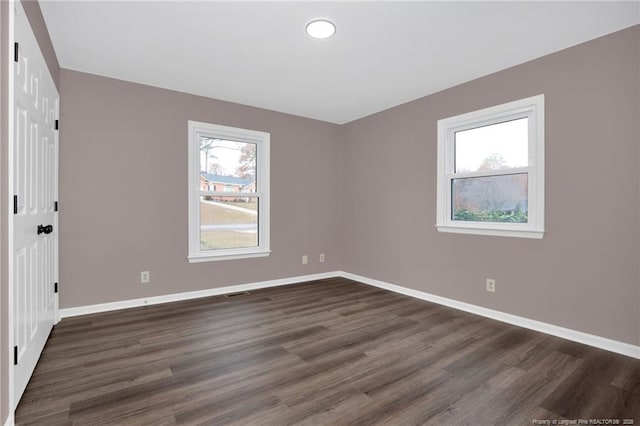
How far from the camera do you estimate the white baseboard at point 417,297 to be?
253 centimetres

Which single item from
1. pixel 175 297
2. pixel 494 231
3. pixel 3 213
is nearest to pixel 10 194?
pixel 3 213

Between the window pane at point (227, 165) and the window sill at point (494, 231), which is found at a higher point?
the window pane at point (227, 165)

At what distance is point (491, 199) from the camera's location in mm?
3340

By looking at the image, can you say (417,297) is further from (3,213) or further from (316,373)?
(3,213)

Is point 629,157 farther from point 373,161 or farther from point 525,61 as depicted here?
point 373,161

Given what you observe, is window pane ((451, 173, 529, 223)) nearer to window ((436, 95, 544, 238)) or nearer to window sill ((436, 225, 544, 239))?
window ((436, 95, 544, 238))

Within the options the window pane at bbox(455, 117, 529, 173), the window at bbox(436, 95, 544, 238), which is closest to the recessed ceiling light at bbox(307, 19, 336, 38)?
the window at bbox(436, 95, 544, 238)

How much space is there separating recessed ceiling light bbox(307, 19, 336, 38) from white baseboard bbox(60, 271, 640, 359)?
9.68 ft

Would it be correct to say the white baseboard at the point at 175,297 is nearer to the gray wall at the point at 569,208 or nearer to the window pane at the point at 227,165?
the window pane at the point at 227,165

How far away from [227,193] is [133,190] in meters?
1.07

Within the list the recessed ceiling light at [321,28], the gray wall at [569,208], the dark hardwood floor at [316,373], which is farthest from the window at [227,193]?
the gray wall at [569,208]

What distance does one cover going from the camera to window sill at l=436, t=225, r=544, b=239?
115 inches

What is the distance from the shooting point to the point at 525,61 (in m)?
2.94

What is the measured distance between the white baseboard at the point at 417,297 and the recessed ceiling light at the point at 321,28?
9.68ft
